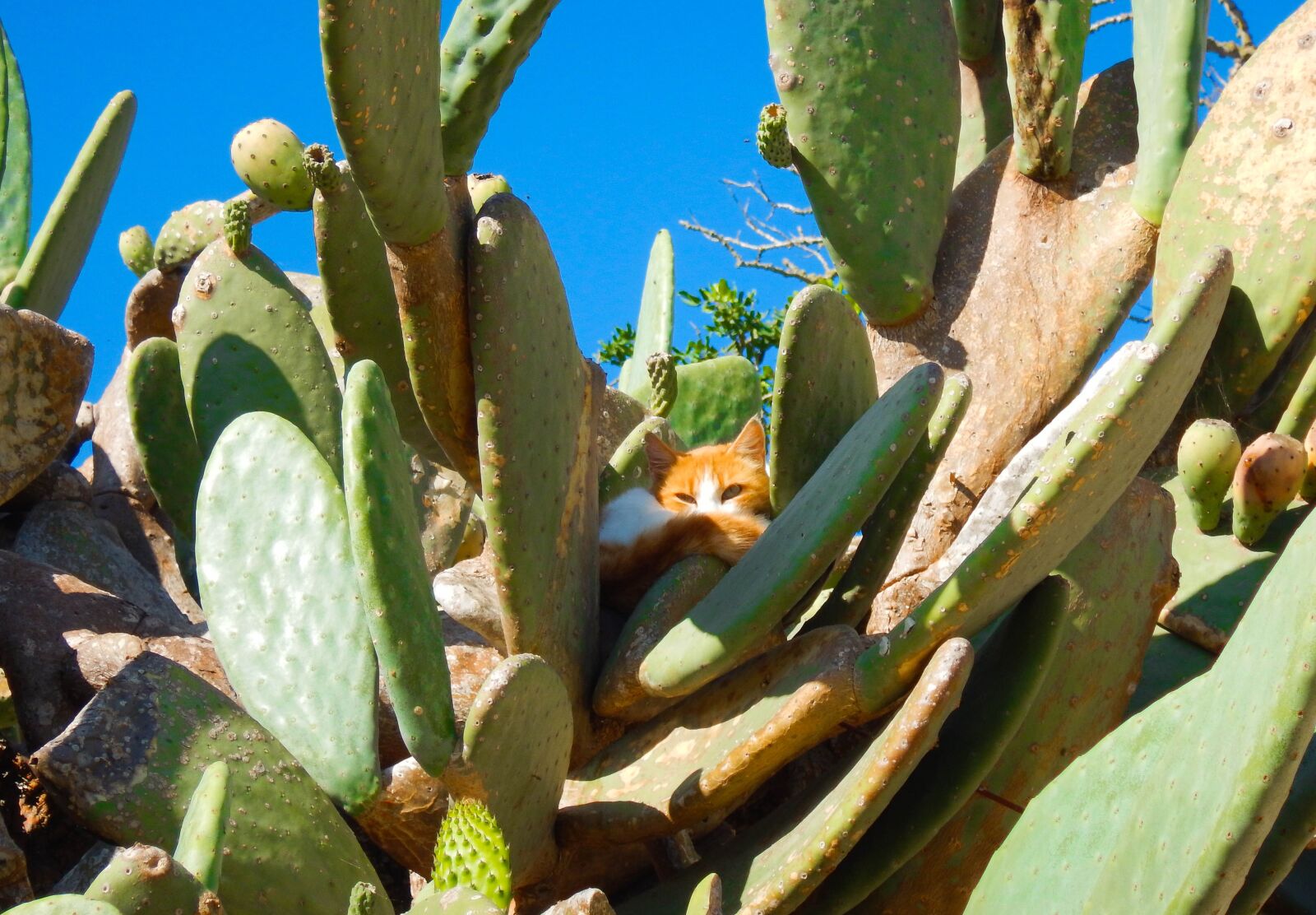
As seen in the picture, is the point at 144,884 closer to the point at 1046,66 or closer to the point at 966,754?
the point at 966,754

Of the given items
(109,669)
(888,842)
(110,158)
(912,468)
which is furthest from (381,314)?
(110,158)

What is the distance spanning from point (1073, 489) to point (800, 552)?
1.16 ft

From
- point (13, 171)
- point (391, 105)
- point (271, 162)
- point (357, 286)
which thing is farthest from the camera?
point (13, 171)

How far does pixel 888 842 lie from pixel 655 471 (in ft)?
5.18

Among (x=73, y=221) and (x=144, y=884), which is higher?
(x=73, y=221)

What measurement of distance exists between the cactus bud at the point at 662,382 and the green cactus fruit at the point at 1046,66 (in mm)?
891

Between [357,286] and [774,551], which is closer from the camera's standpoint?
[774,551]

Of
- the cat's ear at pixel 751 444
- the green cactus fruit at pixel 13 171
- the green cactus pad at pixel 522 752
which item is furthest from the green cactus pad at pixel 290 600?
the green cactus fruit at pixel 13 171

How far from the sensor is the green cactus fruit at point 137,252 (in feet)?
13.9

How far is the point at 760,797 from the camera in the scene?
237 centimetres

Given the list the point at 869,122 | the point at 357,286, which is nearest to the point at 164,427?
the point at 357,286

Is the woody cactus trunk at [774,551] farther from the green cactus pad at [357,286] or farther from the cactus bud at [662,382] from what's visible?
the cactus bud at [662,382]

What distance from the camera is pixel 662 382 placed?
3.32 m

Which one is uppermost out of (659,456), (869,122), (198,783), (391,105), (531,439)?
(869,122)
